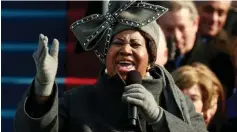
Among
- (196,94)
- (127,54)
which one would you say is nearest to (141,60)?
(127,54)

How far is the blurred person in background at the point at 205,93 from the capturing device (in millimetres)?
3943

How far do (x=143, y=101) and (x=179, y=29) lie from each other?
1.51 meters

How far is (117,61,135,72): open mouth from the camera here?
2976 mm

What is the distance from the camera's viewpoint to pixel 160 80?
3133 mm

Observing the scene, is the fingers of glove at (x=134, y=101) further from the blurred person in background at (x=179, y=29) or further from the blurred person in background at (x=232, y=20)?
the blurred person in background at (x=232, y=20)

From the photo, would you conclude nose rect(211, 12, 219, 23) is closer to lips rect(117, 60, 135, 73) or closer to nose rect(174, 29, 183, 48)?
nose rect(174, 29, 183, 48)

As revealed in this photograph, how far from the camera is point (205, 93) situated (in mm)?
3945

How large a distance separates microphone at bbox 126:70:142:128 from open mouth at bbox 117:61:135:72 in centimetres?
12

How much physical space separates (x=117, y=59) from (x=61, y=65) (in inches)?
69.3

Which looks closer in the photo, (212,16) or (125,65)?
(125,65)

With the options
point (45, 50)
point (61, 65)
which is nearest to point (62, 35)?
point (61, 65)

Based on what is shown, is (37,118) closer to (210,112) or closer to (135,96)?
(135,96)

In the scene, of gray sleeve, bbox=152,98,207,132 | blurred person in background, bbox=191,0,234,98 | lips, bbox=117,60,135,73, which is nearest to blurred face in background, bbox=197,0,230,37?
blurred person in background, bbox=191,0,234,98

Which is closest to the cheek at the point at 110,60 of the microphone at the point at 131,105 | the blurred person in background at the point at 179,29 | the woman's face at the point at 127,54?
the woman's face at the point at 127,54
